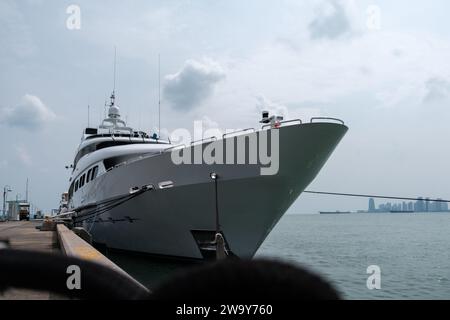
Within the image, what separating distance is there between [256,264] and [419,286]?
15.5 metres

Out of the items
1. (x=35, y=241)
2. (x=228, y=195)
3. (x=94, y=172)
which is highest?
(x=94, y=172)

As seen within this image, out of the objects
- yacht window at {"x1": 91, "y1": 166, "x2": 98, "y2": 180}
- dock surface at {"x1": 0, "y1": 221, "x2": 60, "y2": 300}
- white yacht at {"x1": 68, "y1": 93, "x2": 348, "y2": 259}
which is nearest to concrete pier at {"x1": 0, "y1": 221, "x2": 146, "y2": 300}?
dock surface at {"x1": 0, "y1": 221, "x2": 60, "y2": 300}

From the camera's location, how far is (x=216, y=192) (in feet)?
38.4

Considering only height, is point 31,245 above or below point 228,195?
below

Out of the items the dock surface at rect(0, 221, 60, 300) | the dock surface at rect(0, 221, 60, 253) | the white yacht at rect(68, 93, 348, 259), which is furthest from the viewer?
the white yacht at rect(68, 93, 348, 259)

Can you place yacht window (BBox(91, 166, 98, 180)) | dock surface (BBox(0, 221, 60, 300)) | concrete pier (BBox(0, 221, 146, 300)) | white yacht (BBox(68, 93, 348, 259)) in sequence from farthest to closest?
yacht window (BBox(91, 166, 98, 180)) < white yacht (BBox(68, 93, 348, 259)) < concrete pier (BBox(0, 221, 146, 300)) < dock surface (BBox(0, 221, 60, 300))

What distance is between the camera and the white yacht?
38.6ft

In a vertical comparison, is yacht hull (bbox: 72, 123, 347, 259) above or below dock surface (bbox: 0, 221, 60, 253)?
above

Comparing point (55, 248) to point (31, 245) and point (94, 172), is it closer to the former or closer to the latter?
point (31, 245)

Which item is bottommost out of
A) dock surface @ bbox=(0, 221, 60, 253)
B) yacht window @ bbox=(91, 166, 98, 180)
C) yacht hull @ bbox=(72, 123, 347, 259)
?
dock surface @ bbox=(0, 221, 60, 253)

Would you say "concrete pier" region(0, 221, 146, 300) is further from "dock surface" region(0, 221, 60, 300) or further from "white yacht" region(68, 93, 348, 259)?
"white yacht" region(68, 93, 348, 259)

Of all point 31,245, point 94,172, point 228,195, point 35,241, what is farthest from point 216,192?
point 94,172

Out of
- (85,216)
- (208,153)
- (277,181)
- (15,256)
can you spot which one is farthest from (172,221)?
(15,256)

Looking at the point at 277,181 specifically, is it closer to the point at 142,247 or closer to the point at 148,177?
the point at 148,177
